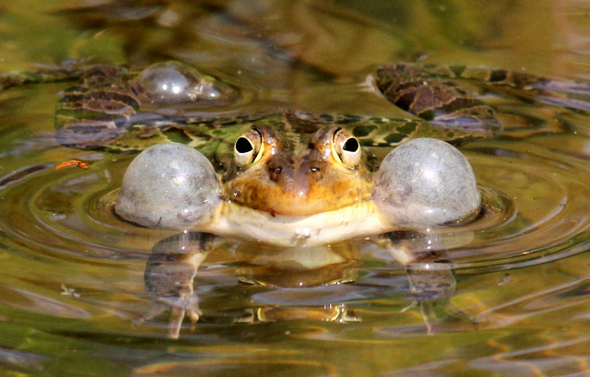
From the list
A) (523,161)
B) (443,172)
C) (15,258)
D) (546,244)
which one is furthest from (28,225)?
(523,161)

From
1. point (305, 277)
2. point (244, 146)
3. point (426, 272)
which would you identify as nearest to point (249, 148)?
point (244, 146)

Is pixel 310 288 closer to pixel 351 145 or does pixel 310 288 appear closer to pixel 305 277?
pixel 305 277

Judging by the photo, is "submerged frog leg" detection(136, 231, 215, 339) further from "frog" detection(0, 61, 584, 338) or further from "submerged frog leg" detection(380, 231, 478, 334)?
"submerged frog leg" detection(380, 231, 478, 334)

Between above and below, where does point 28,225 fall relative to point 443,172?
below

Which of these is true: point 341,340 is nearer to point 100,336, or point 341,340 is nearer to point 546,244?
point 100,336

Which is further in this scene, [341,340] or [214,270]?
[214,270]

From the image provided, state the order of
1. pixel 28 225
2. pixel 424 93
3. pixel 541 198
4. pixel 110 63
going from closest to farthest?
pixel 28 225, pixel 541 198, pixel 424 93, pixel 110 63

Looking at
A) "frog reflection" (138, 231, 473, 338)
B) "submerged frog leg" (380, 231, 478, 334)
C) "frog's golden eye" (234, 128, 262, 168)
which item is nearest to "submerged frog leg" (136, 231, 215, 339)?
"frog reflection" (138, 231, 473, 338)
